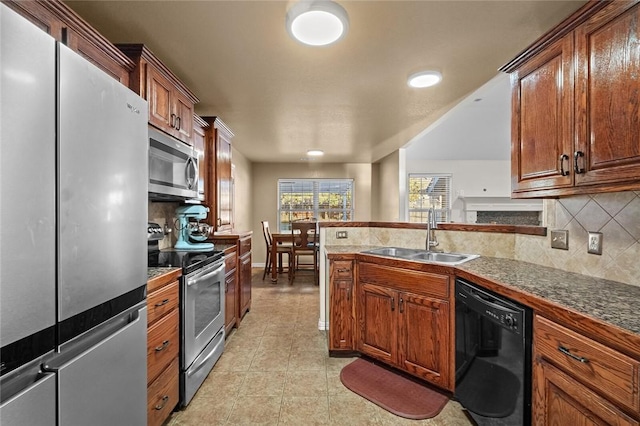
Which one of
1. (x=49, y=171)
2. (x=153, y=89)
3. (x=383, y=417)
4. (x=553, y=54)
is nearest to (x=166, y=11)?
(x=153, y=89)

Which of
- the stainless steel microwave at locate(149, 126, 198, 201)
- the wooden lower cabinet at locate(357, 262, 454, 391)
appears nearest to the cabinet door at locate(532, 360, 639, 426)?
the wooden lower cabinet at locate(357, 262, 454, 391)

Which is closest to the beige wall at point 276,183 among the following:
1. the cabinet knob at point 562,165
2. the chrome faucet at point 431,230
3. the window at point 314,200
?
the window at point 314,200

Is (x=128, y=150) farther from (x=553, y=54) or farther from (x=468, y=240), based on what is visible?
(x=468, y=240)

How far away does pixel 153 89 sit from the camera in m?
1.83

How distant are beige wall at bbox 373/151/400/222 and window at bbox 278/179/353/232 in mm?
681

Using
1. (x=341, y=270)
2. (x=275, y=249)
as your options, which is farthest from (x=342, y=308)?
(x=275, y=249)

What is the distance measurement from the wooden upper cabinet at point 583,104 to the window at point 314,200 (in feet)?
16.5

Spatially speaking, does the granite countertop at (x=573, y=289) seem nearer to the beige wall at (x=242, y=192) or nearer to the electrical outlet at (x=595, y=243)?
the electrical outlet at (x=595, y=243)

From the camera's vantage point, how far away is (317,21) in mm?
1479

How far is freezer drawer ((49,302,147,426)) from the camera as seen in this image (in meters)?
0.84

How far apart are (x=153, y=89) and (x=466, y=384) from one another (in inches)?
106

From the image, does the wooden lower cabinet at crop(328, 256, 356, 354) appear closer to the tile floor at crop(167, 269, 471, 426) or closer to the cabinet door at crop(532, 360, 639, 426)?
the tile floor at crop(167, 269, 471, 426)

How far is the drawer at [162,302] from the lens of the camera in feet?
4.59

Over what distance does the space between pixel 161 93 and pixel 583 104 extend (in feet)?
8.00
